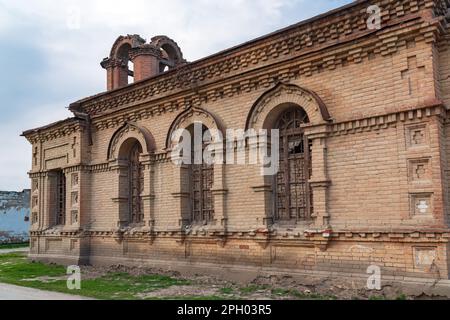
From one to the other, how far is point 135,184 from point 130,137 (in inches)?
51.5

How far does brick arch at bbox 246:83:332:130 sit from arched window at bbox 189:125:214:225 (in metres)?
1.66

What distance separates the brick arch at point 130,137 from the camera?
11508 millimetres

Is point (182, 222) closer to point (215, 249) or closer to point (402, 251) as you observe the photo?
point (215, 249)

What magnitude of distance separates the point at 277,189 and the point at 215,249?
1996mm

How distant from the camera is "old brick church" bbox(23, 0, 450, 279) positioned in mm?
7113

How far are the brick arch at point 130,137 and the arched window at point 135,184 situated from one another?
1.18 feet

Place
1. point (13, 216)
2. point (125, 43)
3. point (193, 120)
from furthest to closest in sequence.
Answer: point (13, 216), point (125, 43), point (193, 120)

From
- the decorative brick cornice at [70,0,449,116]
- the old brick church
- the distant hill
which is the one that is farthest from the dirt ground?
the distant hill

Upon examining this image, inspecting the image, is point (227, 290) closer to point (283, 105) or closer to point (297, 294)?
point (297, 294)

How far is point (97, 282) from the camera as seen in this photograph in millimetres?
9711

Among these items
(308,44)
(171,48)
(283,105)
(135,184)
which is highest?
(171,48)

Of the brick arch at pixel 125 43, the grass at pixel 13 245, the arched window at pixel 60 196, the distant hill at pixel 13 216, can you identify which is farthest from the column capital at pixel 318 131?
the distant hill at pixel 13 216

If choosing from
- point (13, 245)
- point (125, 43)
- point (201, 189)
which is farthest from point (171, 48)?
point (13, 245)

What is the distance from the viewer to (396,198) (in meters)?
7.24
